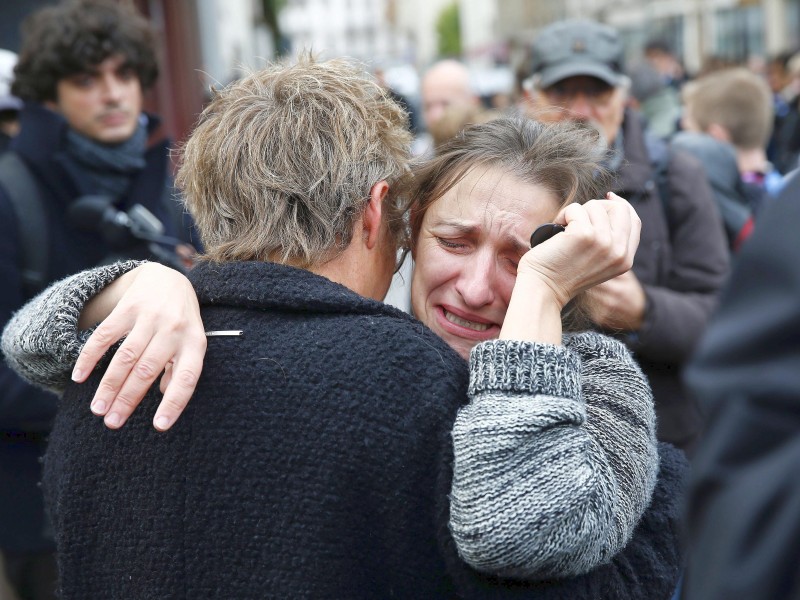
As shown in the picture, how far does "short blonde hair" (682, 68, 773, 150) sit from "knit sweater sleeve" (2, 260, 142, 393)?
4.25m

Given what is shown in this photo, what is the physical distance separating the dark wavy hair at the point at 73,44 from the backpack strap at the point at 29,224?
0.53m

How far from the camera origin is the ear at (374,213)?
1725 millimetres

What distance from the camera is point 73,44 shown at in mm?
3670

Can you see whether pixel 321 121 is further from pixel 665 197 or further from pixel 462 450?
pixel 665 197

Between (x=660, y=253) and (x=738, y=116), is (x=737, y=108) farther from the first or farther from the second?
(x=660, y=253)

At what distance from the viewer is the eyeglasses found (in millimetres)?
3674

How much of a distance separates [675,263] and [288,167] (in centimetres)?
196

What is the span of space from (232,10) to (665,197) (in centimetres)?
1938

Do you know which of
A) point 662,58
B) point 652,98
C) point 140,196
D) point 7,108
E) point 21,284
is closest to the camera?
point 21,284

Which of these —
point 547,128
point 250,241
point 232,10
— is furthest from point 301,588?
point 232,10

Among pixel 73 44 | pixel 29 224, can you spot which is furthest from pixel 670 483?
pixel 73 44

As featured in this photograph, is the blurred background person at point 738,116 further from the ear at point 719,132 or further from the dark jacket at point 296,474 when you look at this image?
the dark jacket at point 296,474

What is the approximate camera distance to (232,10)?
21203 mm

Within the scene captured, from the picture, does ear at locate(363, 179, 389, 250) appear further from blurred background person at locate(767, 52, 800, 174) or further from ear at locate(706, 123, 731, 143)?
blurred background person at locate(767, 52, 800, 174)
